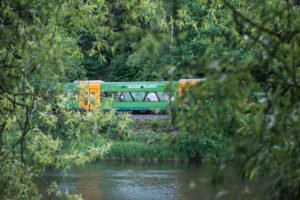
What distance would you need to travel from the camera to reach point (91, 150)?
5883mm

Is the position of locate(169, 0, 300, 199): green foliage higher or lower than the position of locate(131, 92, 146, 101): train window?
lower

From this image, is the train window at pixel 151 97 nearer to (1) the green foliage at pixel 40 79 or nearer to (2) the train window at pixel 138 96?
(2) the train window at pixel 138 96

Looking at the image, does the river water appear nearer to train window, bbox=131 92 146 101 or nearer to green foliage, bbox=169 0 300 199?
train window, bbox=131 92 146 101

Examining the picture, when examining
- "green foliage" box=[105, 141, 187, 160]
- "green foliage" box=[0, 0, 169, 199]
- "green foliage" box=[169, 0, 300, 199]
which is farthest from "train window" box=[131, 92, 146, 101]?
"green foliage" box=[169, 0, 300, 199]

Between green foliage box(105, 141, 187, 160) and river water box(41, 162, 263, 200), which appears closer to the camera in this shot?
river water box(41, 162, 263, 200)

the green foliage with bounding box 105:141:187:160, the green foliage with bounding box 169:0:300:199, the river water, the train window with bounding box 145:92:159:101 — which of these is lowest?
the river water

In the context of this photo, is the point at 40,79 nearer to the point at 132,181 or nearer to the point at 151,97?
the point at 132,181

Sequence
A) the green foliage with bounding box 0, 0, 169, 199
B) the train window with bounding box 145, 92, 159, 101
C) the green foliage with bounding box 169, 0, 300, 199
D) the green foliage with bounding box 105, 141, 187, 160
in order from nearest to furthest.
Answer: the green foliage with bounding box 169, 0, 300, 199 → the green foliage with bounding box 0, 0, 169, 199 → the green foliage with bounding box 105, 141, 187, 160 → the train window with bounding box 145, 92, 159, 101

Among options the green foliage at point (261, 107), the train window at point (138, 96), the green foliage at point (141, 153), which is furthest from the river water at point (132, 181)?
the green foliage at point (261, 107)

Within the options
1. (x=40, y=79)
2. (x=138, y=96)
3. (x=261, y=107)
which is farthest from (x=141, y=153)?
(x=261, y=107)

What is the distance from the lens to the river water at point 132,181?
15.4 meters

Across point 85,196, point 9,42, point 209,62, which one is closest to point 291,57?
point 209,62

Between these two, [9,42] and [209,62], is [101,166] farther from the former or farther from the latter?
[209,62]

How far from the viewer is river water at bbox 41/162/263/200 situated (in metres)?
15.4
